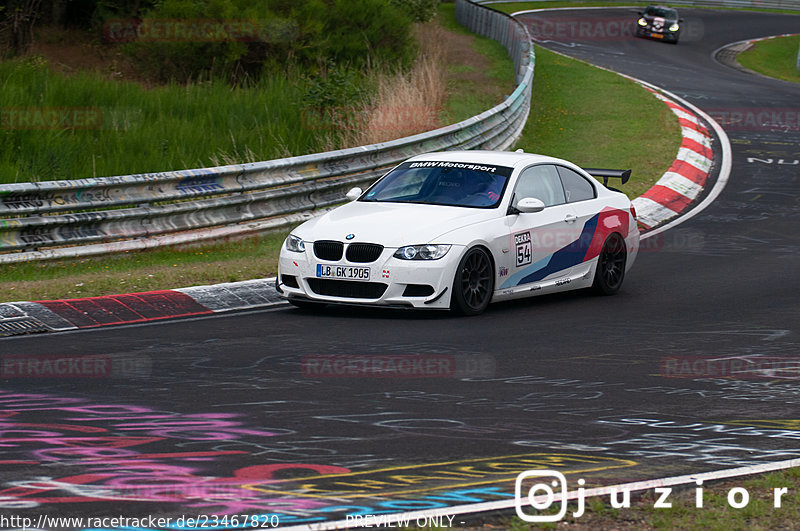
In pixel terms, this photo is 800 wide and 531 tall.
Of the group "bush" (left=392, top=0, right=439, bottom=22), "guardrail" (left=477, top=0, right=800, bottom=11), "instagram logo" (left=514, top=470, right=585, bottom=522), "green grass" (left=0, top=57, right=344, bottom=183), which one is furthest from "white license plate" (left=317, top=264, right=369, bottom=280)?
"guardrail" (left=477, top=0, right=800, bottom=11)

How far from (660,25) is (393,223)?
43252mm

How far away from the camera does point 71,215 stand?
38.7ft

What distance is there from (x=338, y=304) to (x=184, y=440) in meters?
4.48

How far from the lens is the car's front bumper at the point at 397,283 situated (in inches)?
381

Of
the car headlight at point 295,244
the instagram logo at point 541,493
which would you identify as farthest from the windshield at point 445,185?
the instagram logo at point 541,493

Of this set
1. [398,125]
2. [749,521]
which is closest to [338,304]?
[749,521]

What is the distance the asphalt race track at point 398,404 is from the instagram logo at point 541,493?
0.31ft

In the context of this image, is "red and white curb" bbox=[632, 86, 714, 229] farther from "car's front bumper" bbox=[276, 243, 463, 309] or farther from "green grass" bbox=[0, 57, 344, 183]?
"car's front bumper" bbox=[276, 243, 463, 309]

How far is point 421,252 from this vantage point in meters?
9.73

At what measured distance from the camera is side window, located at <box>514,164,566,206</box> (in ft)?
36.3

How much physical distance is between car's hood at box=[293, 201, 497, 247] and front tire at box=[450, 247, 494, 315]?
0.32 metres

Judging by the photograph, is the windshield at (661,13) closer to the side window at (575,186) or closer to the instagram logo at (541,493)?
the side window at (575,186)

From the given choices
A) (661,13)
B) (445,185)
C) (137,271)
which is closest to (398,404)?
(445,185)

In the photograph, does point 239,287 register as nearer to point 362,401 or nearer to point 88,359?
point 88,359
